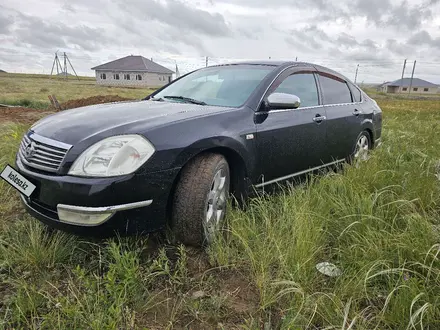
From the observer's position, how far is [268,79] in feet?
9.98

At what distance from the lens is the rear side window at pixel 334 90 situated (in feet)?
12.6

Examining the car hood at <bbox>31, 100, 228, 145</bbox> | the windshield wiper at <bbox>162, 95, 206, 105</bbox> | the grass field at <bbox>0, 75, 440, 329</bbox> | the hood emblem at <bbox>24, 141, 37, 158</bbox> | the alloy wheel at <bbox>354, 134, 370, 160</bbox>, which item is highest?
the windshield wiper at <bbox>162, 95, 206, 105</bbox>

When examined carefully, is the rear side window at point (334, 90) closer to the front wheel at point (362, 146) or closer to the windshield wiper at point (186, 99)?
the front wheel at point (362, 146)

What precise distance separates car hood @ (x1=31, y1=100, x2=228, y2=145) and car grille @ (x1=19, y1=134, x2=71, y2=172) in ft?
0.16

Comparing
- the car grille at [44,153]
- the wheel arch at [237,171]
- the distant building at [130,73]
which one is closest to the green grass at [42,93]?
the car grille at [44,153]

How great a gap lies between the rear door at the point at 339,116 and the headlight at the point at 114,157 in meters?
2.28

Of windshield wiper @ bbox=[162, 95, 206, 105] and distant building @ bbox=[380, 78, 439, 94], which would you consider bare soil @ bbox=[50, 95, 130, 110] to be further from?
distant building @ bbox=[380, 78, 439, 94]

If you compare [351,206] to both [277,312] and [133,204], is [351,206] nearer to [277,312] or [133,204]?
[277,312]

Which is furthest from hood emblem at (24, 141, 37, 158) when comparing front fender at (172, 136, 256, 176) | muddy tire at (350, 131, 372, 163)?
muddy tire at (350, 131, 372, 163)

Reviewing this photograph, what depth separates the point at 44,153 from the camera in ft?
6.84

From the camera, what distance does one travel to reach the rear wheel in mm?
2215

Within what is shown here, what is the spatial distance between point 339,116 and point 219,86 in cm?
153

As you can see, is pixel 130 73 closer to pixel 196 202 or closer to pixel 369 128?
pixel 369 128

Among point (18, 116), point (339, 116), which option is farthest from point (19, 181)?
point (18, 116)
